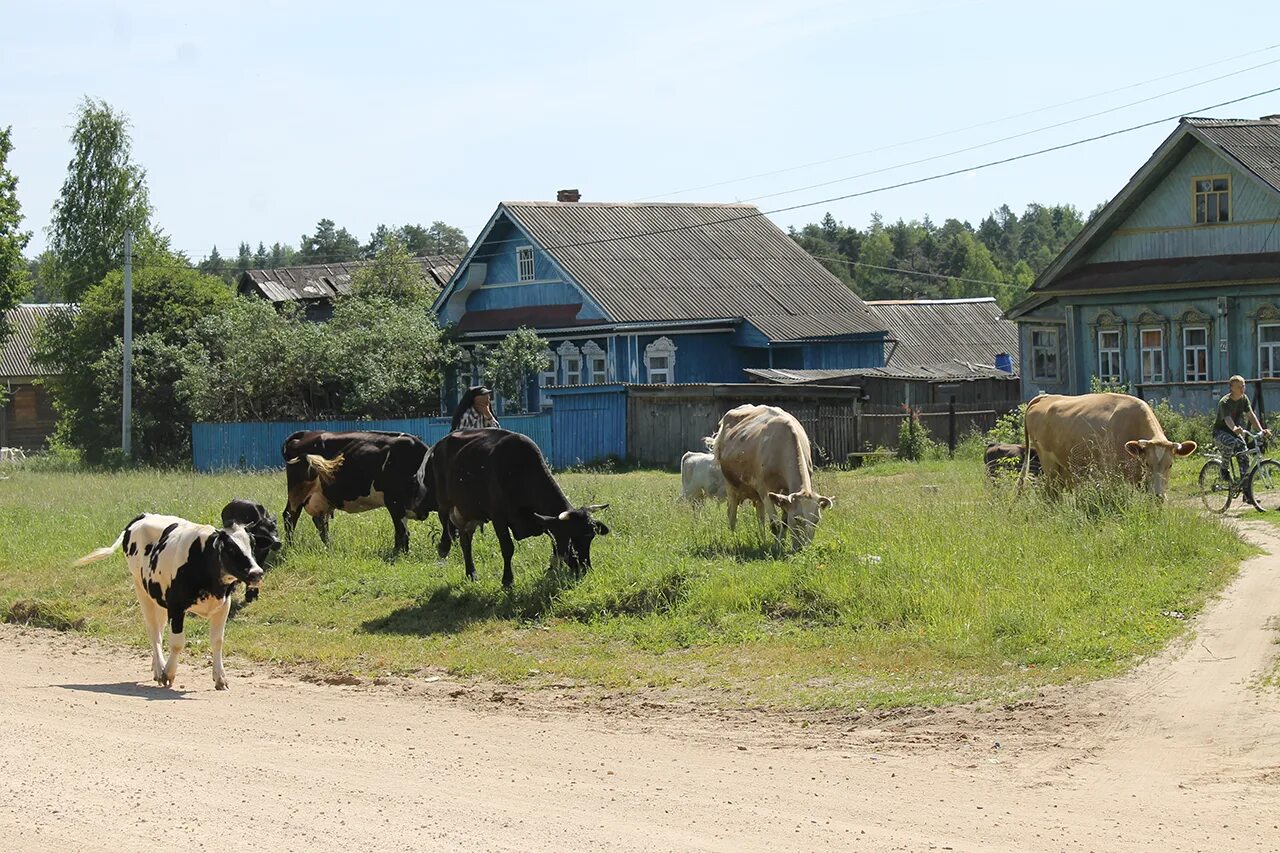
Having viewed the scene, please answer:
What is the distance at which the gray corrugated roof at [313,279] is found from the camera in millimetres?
68188

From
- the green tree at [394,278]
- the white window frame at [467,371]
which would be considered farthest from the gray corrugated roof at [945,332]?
the green tree at [394,278]

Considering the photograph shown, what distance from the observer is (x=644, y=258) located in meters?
44.4

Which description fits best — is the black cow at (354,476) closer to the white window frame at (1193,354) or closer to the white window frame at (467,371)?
the white window frame at (1193,354)

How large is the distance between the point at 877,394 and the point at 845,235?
6912cm

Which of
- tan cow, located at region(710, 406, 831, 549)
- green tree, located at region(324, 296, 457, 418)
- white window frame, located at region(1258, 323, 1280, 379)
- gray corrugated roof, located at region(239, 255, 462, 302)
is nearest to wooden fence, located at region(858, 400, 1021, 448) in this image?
white window frame, located at region(1258, 323, 1280, 379)

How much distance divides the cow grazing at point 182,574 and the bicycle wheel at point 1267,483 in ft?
43.3

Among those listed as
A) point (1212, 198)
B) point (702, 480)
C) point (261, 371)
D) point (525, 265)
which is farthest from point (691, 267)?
point (702, 480)

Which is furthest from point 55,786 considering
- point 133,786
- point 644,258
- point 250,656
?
point 644,258

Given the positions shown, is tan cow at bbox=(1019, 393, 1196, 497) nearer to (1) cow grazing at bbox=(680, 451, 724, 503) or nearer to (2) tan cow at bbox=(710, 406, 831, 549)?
(2) tan cow at bbox=(710, 406, 831, 549)

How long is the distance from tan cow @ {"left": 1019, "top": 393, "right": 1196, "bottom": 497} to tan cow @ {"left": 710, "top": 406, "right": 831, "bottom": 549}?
10.9 ft

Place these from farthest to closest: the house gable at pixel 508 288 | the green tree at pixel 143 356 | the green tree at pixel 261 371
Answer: the green tree at pixel 143 356, the house gable at pixel 508 288, the green tree at pixel 261 371

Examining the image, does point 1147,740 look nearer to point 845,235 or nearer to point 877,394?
point 877,394

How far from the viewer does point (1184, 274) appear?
32.7m

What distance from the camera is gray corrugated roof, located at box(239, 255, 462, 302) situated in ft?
224
